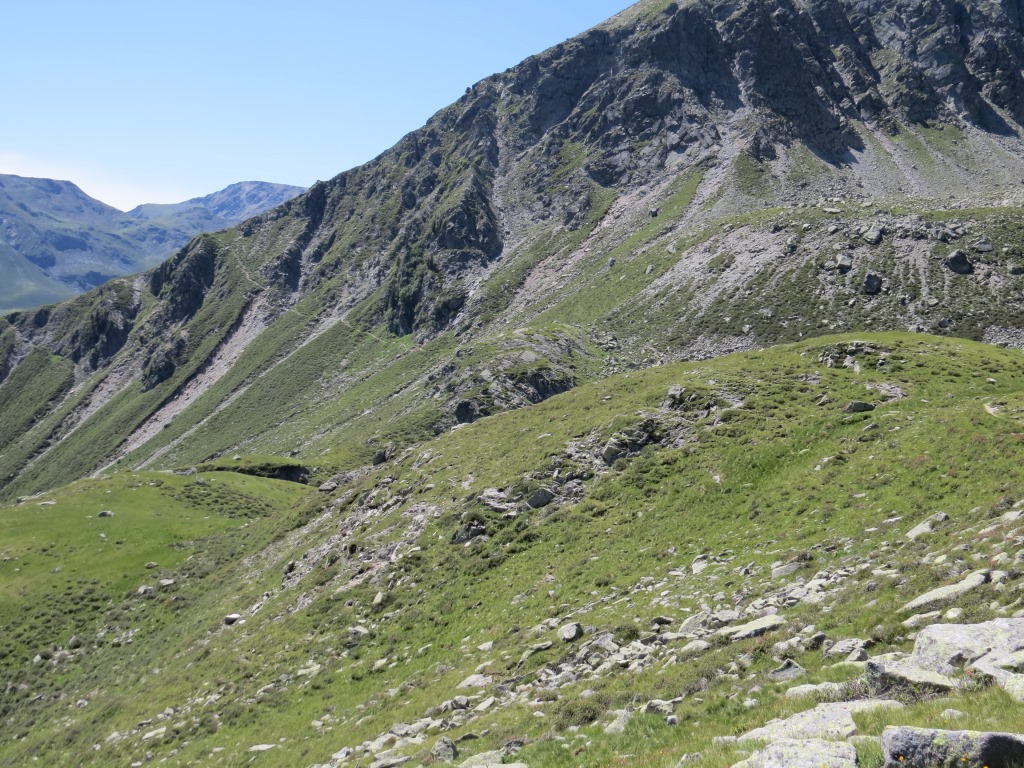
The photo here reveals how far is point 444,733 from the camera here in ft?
59.7

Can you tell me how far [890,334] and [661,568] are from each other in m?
35.9

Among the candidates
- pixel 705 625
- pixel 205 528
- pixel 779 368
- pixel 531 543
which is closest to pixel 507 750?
pixel 705 625

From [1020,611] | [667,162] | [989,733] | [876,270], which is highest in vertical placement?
[667,162]

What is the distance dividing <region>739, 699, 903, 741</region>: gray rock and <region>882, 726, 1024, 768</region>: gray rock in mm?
1574

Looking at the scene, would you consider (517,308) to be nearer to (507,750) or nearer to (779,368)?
(779,368)

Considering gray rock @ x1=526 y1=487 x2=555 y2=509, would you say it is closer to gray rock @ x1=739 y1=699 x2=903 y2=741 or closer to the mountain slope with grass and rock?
the mountain slope with grass and rock

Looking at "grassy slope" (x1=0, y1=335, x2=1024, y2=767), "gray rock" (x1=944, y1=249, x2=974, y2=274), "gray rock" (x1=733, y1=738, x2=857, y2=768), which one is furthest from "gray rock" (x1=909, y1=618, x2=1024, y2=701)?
"gray rock" (x1=944, y1=249, x2=974, y2=274)

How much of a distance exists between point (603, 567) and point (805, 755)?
64.2 feet

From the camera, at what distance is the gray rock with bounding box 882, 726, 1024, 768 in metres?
7.17

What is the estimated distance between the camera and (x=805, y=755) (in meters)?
8.45

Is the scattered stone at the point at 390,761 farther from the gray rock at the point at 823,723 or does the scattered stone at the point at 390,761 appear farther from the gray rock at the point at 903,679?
the gray rock at the point at 903,679

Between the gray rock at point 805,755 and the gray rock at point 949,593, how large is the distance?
7580 millimetres

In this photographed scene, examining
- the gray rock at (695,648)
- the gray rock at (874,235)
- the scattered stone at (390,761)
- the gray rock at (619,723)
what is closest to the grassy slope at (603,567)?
the gray rock at (619,723)

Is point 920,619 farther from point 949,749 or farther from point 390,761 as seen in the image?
point 390,761
